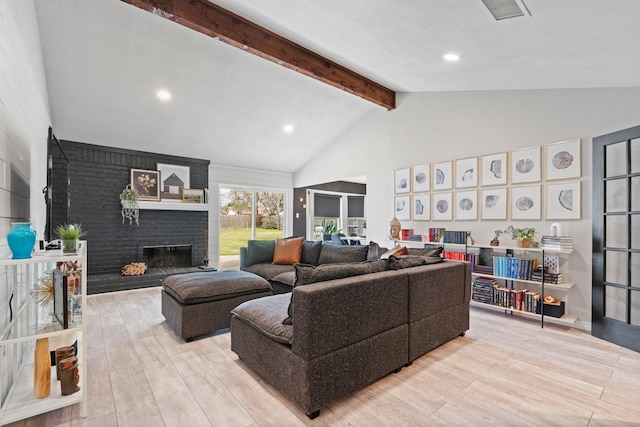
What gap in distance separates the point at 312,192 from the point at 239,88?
4.19 meters

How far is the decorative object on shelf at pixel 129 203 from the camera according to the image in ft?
17.8

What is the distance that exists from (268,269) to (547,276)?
3401 millimetres

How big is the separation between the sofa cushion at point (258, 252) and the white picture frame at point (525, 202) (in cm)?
344

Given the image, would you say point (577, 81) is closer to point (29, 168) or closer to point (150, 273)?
point (29, 168)

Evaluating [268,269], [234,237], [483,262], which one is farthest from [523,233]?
[234,237]

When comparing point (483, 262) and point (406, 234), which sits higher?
point (406, 234)

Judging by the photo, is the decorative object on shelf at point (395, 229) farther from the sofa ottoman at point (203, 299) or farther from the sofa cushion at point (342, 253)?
the sofa ottoman at point (203, 299)

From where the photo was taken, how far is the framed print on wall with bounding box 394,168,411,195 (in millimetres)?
5098

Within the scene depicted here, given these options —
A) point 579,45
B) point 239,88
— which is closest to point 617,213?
point 579,45

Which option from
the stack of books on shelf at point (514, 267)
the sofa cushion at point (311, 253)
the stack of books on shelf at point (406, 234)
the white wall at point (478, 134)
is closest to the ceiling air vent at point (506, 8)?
the white wall at point (478, 134)

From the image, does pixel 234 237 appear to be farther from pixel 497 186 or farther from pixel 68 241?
pixel 497 186

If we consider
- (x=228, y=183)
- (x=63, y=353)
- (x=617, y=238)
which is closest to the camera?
(x=63, y=353)

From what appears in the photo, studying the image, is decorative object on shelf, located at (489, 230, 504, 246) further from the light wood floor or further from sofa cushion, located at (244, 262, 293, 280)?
sofa cushion, located at (244, 262, 293, 280)

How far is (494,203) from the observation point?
409cm
